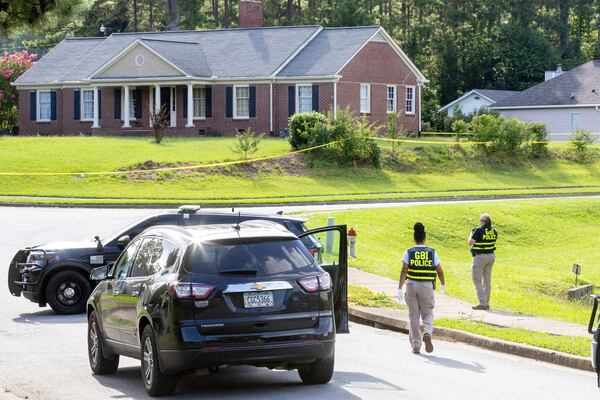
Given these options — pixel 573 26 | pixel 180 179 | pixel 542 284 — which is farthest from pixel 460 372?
pixel 573 26

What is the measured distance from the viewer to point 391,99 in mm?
63812

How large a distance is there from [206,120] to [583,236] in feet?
92.9

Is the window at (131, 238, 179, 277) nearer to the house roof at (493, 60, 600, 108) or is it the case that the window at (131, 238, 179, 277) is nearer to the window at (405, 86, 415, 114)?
the window at (405, 86, 415, 114)

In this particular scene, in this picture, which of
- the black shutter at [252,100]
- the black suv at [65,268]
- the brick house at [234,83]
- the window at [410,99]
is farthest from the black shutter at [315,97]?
Result: the black suv at [65,268]

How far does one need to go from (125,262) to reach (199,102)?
50228 mm

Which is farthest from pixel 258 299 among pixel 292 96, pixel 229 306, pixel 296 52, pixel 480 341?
pixel 296 52

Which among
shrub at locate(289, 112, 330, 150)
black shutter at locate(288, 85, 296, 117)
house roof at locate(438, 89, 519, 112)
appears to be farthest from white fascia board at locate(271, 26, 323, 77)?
house roof at locate(438, 89, 519, 112)

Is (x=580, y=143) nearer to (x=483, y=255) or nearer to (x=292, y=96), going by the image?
(x=292, y=96)

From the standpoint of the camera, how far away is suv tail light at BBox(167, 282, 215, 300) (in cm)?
1138

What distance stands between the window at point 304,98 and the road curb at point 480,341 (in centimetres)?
4147

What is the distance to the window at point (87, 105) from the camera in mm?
65438

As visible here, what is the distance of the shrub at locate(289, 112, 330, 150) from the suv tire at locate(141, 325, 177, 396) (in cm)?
A: 3941

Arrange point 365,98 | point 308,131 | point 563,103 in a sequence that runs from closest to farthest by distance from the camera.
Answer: point 308,131
point 365,98
point 563,103

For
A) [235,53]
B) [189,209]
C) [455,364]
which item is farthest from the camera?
[235,53]
